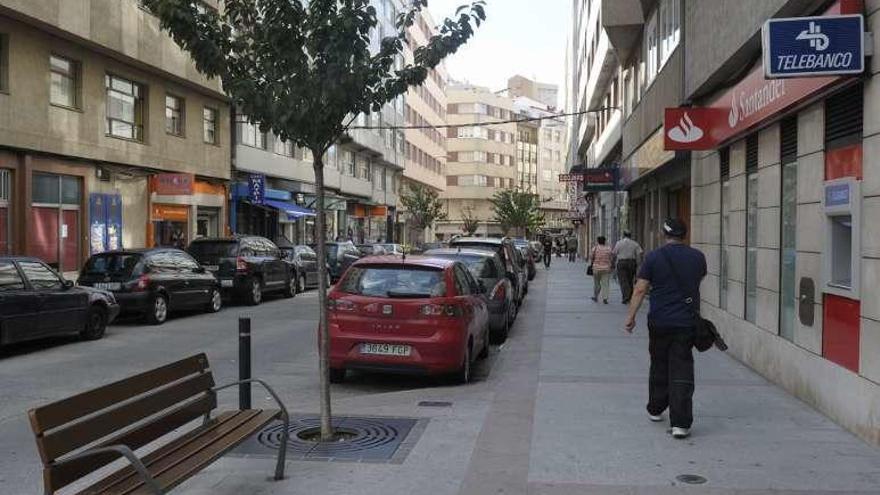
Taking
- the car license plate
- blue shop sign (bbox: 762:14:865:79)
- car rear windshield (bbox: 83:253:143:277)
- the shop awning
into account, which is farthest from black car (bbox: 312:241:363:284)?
blue shop sign (bbox: 762:14:865:79)

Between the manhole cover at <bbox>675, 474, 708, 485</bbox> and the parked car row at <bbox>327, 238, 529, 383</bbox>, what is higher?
the parked car row at <bbox>327, 238, 529, 383</bbox>

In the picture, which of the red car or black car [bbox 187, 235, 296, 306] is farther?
black car [bbox 187, 235, 296, 306]

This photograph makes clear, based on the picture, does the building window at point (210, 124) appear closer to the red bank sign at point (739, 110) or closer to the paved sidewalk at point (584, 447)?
the red bank sign at point (739, 110)

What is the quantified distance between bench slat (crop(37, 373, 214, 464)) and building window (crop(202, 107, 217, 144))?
2472 centimetres

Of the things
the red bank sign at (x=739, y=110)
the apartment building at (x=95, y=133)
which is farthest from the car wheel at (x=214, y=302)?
the red bank sign at (x=739, y=110)

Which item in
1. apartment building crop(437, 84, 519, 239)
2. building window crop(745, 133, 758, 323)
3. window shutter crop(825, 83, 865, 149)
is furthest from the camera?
apartment building crop(437, 84, 519, 239)

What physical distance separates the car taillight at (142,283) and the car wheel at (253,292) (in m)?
4.19

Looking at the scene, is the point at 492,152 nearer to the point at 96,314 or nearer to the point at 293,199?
the point at 293,199

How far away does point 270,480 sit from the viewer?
212 inches

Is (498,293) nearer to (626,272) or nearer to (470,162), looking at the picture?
(626,272)

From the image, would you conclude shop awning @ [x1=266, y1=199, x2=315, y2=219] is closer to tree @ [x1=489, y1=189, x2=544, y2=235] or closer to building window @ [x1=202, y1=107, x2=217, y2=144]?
building window @ [x1=202, y1=107, x2=217, y2=144]

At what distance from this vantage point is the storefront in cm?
2459

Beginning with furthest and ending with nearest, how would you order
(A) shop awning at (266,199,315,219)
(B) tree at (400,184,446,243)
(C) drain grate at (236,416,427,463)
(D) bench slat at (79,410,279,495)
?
(B) tree at (400,184,446,243)
(A) shop awning at (266,199,315,219)
(C) drain grate at (236,416,427,463)
(D) bench slat at (79,410,279,495)

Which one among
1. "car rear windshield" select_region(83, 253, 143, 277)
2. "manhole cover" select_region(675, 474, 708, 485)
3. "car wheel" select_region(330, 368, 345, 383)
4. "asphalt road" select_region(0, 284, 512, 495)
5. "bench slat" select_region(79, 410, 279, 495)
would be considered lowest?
"asphalt road" select_region(0, 284, 512, 495)
